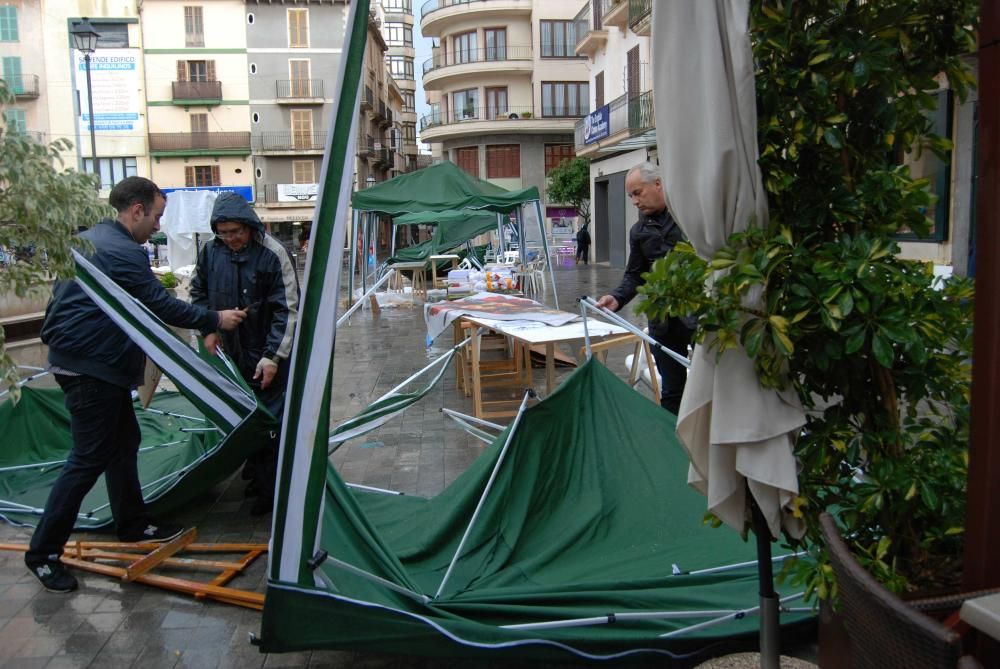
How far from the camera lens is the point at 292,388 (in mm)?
2598

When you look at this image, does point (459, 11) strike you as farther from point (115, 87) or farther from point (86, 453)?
point (86, 453)

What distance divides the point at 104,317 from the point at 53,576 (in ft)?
3.82

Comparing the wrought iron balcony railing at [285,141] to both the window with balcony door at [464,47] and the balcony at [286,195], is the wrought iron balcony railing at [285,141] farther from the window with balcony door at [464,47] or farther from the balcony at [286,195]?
the window with balcony door at [464,47]

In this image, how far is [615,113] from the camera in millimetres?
24906

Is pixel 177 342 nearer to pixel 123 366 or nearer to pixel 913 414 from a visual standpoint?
pixel 123 366

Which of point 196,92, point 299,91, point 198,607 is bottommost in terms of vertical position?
point 198,607

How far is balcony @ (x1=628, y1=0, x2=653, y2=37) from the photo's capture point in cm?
2135

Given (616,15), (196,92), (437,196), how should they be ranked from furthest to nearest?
(196,92) < (616,15) < (437,196)

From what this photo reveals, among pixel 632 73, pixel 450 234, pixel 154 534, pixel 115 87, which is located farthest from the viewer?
pixel 115 87

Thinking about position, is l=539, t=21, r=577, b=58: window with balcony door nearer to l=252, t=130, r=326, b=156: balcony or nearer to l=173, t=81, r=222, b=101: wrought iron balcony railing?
l=252, t=130, r=326, b=156: balcony

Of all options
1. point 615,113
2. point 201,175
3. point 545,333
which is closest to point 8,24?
point 201,175

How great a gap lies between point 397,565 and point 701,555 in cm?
123

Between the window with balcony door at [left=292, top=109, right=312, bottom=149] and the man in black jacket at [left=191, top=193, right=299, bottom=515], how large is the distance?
44.5 m

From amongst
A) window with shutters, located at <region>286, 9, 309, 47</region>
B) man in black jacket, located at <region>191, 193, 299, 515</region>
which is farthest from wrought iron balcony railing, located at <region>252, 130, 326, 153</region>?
man in black jacket, located at <region>191, 193, 299, 515</region>
